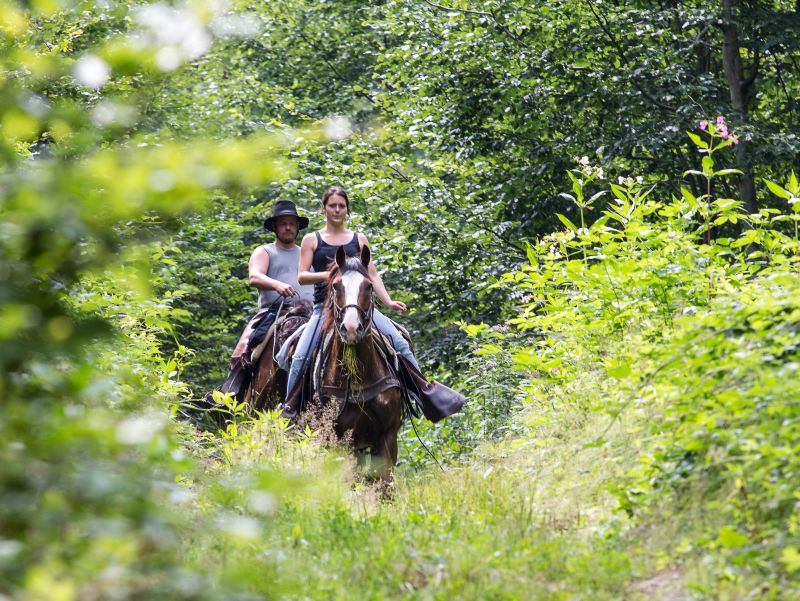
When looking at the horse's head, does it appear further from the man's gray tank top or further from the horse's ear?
the man's gray tank top

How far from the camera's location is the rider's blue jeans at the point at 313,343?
36.7 ft

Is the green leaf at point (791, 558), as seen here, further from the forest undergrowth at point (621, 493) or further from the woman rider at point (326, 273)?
the woman rider at point (326, 273)

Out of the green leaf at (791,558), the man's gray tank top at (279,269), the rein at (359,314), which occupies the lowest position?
the man's gray tank top at (279,269)

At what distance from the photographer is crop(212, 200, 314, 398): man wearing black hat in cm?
1352

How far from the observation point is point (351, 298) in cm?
1019

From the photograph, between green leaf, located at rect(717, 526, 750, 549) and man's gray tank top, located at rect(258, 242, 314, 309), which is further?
man's gray tank top, located at rect(258, 242, 314, 309)

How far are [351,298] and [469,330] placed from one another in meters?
1.04

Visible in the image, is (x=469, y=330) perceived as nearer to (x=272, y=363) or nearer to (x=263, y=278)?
(x=272, y=363)

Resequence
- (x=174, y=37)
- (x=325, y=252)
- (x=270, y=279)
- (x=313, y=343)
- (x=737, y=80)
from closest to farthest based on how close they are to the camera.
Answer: (x=174, y=37), (x=313, y=343), (x=325, y=252), (x=270, y=279), (x=737, y=80)

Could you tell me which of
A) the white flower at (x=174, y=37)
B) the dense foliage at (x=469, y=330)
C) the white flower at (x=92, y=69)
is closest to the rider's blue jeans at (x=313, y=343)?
the dense foliage at (x=469, y=330)

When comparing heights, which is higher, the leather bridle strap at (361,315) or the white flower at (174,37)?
the white flower at (174,37)

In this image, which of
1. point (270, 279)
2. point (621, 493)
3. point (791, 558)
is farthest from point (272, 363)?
point (791, 558)

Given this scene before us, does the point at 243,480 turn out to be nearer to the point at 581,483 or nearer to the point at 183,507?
the point at 183,507

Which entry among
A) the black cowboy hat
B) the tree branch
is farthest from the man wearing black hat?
the tree branch
